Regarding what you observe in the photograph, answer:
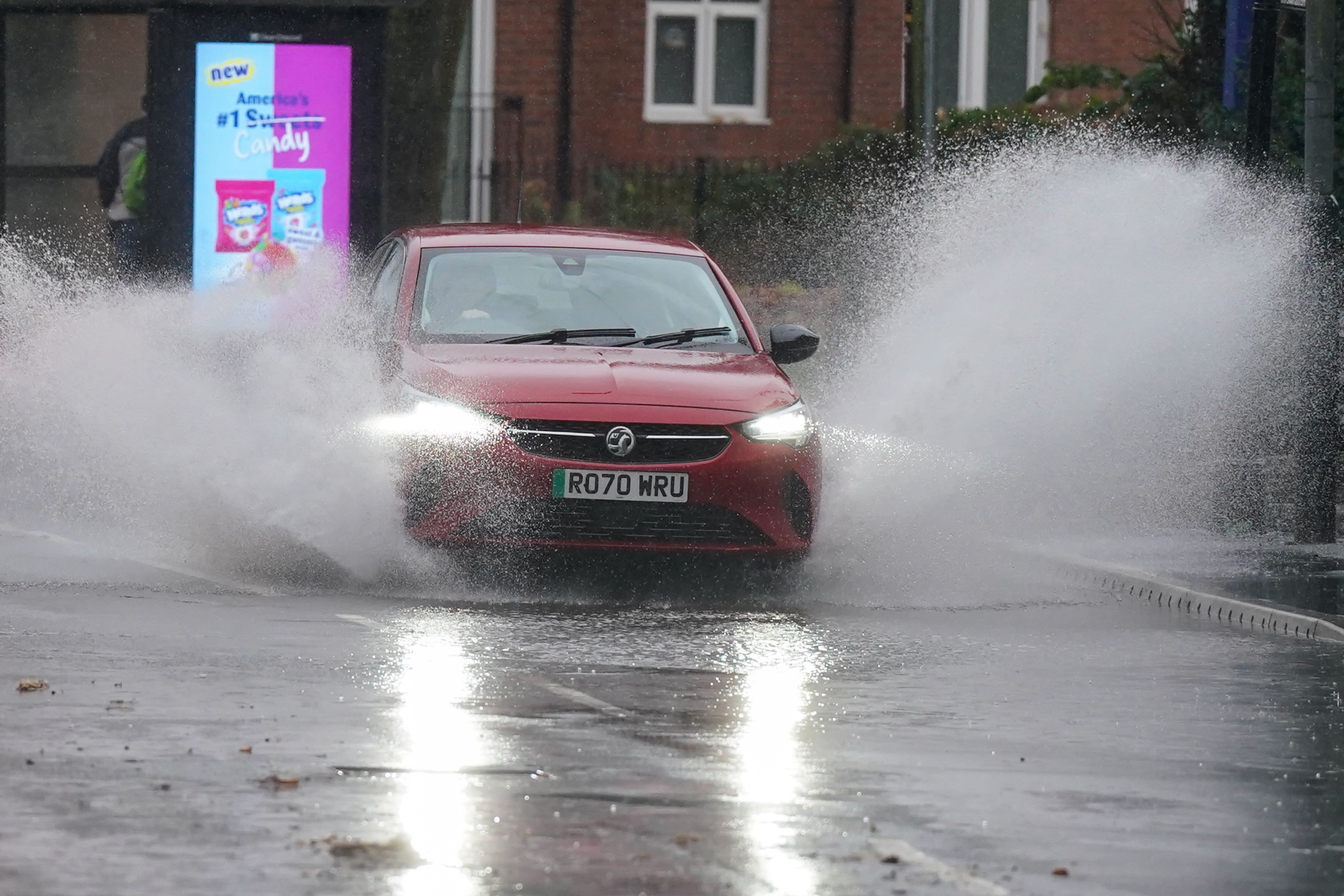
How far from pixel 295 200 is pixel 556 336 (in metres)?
9.45

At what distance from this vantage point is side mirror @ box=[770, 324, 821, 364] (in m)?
12.8

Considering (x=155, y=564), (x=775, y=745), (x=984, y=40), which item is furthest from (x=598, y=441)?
(x=984, y=40)

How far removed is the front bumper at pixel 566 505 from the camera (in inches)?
443

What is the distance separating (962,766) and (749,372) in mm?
4748

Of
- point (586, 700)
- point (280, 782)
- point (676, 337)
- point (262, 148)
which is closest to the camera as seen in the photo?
point (280, 782)

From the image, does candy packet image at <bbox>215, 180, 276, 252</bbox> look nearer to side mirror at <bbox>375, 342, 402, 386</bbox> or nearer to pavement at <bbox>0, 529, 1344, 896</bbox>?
side mirror at <bbox>375, 342, 402, 386</bbox>

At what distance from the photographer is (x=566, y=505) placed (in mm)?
11250

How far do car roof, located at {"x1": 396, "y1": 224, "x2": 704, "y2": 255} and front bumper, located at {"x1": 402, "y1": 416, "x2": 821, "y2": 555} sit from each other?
206 centimetres

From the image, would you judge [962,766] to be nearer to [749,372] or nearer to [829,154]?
[749,372]

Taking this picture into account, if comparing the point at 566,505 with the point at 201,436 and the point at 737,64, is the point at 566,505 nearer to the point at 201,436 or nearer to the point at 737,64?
the point at 201,436

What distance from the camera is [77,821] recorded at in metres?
6.46

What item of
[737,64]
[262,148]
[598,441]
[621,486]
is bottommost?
[621,486]

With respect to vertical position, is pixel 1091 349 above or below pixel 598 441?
above

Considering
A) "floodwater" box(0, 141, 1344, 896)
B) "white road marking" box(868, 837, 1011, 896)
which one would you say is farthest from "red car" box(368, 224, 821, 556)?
"white road marking" box(868, 837, 1011, 896)
